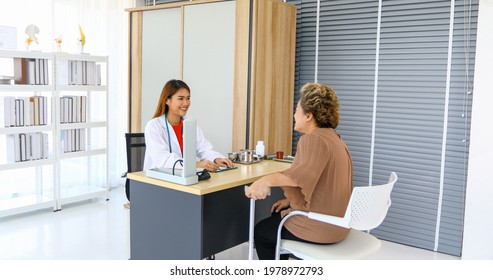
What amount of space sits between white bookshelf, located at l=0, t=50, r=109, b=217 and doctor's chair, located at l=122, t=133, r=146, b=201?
1.37 meters

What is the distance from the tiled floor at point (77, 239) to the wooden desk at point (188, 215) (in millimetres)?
846

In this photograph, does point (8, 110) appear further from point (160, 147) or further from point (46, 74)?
Result: point (160, 147)

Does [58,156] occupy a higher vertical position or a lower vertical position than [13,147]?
lower

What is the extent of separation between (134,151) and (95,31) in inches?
91.6

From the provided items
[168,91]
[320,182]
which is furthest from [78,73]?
[320,182]

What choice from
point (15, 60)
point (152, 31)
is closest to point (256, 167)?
point (152, 31)

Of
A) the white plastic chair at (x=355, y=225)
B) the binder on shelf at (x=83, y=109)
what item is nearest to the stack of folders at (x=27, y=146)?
the binder on shelf at (x=83, y=109)

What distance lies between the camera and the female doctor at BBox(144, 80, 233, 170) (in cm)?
325

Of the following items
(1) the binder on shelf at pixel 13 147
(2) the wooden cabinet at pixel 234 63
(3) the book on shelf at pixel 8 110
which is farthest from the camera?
(1) the binder on shelf at pixel 13 147

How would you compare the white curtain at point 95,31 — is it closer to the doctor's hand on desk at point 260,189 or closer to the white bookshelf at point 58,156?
the white bookshelf at point 58,156

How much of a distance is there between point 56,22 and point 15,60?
0.87 metres

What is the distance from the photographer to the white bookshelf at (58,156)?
4.56m

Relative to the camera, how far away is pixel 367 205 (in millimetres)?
2258

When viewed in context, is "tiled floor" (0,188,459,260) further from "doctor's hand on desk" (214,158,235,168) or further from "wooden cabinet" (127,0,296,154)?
"wooden cabinet" (127,0,296,154)
